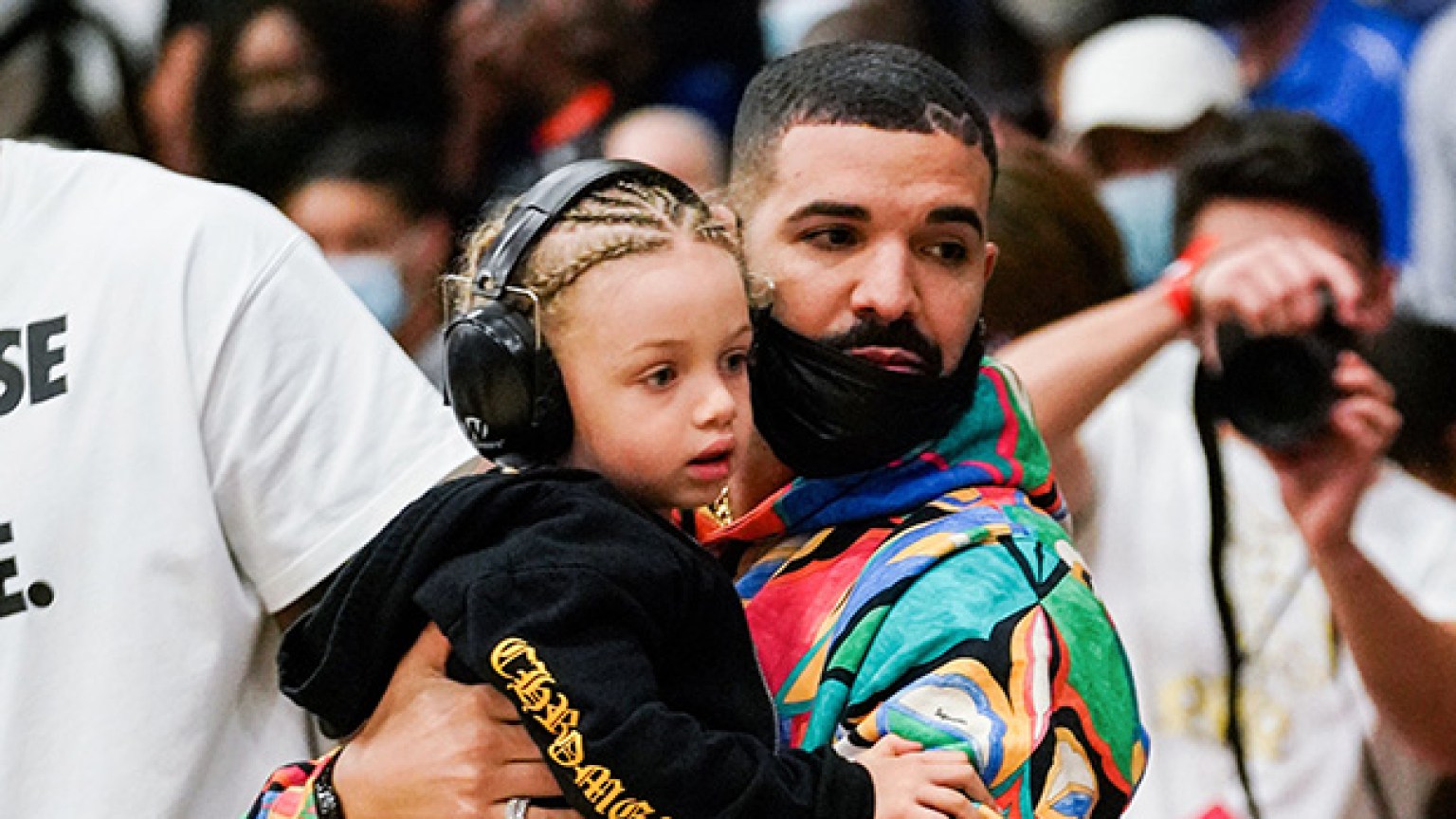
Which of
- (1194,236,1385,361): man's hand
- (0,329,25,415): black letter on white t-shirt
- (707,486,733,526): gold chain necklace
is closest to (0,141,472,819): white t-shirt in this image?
(0,329,25,415): black letter on white t-shirt

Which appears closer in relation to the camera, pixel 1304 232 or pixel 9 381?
pixel 9 381

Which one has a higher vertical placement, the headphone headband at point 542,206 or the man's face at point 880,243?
the headphone headband at point 542,206

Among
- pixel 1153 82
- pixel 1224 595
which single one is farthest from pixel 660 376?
pixel 1153 82

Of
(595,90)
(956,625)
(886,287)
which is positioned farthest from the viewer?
(595,90)

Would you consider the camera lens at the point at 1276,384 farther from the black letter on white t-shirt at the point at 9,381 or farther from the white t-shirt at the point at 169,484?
the black letter on white t-shirt at the point at 9,381

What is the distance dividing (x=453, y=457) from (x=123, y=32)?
4201mm

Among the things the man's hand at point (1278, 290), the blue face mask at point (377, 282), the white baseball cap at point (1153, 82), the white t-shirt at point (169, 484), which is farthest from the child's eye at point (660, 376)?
the white baseball cap at point (1153, 82)

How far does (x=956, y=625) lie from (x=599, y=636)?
297 mm

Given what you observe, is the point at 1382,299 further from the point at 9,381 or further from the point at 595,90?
the point at 595,90

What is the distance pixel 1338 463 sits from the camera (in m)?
3.16

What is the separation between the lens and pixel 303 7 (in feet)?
19.2

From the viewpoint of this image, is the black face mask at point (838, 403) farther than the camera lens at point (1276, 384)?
No

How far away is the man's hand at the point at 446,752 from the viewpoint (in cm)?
204

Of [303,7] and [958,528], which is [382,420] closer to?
[958,528]
